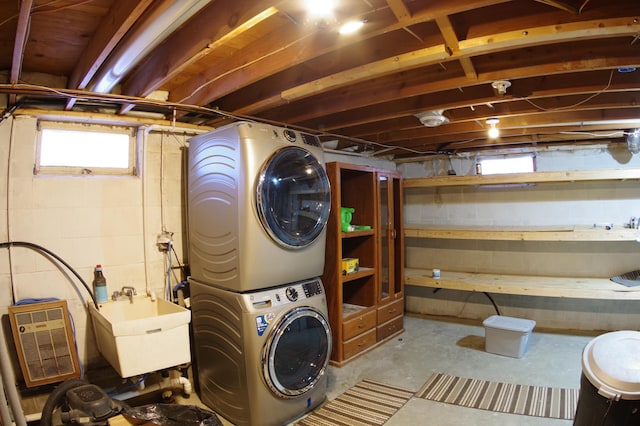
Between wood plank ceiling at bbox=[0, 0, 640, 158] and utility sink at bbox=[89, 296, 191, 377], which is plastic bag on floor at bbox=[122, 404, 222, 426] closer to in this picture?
utility sink at bbox=[89, 296, 191, 377]

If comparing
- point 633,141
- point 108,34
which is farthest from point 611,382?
point 633,141

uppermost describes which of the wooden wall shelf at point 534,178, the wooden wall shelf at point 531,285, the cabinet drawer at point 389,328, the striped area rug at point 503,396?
the wooden wall shelf at point 534,178

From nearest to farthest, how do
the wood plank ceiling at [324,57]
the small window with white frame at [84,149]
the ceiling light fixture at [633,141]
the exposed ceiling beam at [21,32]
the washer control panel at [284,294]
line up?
the exposed ceiling beam at [21,32], the wood plank ceiling at [324,57], the washer control panel at [284,294], the small window with white frame at [84,149], the ceiling light fixture at [633,141]

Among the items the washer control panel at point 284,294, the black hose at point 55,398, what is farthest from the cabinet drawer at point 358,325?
the black hose at point 55,398

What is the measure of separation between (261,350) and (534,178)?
133 inches

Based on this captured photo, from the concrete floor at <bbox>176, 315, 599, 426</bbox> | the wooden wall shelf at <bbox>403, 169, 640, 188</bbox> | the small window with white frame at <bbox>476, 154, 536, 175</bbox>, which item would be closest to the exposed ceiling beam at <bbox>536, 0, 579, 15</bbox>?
the concrete floor at <bbox>176, 315, 599, 426</bbox>

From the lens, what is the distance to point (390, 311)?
13.3 feet

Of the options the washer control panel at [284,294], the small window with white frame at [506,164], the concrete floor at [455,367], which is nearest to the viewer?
the washer control panel at [284,294]

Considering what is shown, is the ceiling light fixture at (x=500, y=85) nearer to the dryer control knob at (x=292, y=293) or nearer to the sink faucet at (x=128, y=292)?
the dryer control knob at (x=292, y=293)

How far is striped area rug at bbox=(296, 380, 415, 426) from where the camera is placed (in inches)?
100

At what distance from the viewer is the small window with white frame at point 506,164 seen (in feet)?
14.7

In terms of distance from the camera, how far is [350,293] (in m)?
3.92

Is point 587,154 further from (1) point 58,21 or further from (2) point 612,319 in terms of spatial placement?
(1) point 58,21

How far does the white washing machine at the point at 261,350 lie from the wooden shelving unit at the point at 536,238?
2149mm
